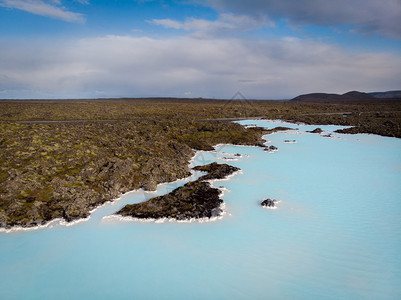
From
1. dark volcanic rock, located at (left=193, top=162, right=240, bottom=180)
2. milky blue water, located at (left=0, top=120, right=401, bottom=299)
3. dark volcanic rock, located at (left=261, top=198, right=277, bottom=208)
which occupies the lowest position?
milky blue water, located at (left=0, top=120, right=401, bottom=299)

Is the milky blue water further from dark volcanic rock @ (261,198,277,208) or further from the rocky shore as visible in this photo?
the rocky shore

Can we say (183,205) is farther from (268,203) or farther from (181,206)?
(268,203)

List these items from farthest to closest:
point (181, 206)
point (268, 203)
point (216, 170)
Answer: point (216, 170), point (268, 203), point (181, 206)

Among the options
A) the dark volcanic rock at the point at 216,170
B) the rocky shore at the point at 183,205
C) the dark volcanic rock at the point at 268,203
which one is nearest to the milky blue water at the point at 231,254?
the dark volcanic rock at the point at 268,203

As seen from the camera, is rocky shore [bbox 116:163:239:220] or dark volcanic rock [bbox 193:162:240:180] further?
dark volcanic rock [bbox 193:162:240:180]

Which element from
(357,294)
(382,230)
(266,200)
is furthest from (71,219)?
(382,230)

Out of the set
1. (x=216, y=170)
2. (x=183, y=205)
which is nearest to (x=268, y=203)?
(x=183, y=205)

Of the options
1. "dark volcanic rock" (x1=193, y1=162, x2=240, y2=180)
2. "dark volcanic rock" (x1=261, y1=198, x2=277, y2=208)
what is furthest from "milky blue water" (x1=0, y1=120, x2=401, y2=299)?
"dark volcanic rock" (x1=193, y1=162, x2=240, y2=180)
